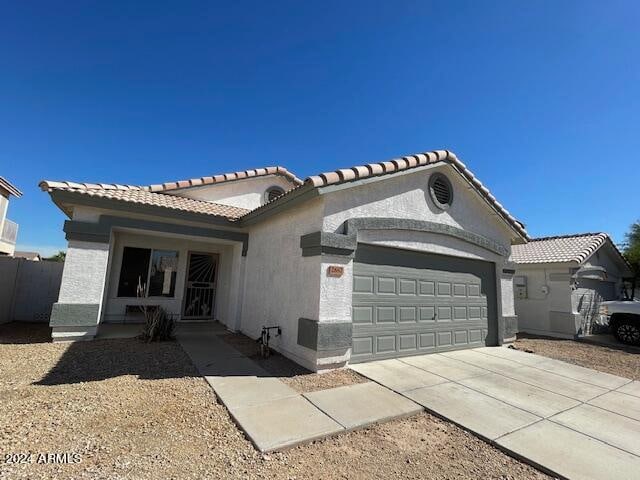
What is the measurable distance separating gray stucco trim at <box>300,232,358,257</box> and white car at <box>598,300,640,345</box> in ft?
37.0

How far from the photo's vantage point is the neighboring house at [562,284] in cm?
1196

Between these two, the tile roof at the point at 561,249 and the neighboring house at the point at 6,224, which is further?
the neighboring house at the point at 6,224

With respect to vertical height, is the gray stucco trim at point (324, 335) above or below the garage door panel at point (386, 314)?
below

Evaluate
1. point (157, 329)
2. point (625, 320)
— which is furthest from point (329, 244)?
point (625, 320)

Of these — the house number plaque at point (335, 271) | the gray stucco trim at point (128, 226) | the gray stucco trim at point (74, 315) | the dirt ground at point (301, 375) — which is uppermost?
the gray stucco trim at point (128, 226)

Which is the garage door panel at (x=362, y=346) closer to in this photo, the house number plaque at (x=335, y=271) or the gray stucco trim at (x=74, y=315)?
the house number plaque at (x=335, y=271)

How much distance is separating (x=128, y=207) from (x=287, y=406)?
6619 millimetres

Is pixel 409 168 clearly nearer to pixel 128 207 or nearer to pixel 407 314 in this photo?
pixel 407 314

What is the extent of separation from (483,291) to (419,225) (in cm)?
333

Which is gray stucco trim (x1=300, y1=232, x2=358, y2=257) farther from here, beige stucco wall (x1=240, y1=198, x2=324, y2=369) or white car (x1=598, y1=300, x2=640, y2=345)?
white car (x1=598, y1=300, x2=640, y2=345)

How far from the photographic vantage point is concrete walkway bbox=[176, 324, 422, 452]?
11.9 ft

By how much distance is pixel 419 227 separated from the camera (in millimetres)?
7461

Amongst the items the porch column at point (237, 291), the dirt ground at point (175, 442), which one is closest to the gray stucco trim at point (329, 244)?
the dirt ground at point (175, 442)

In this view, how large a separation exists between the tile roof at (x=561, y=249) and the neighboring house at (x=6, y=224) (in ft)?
87.4
